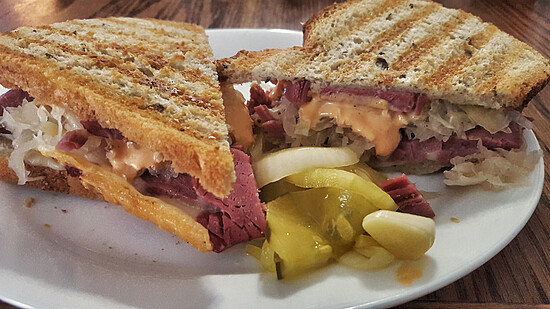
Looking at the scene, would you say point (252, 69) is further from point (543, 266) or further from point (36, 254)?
point (543, 266)

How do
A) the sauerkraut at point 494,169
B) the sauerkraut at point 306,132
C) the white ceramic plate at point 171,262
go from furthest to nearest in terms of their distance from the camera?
the sauerkraut at point 306,132
the sauerkraut at point 494,169
the white ceramic plate at point 171,262

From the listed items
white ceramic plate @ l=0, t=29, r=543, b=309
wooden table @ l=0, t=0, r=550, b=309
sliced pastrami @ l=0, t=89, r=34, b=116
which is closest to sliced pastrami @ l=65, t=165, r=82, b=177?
white ceramic plate @ l=0, t=29, r=543, b=309

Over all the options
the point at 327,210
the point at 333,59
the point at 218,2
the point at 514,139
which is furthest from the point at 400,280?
the point at 218,2

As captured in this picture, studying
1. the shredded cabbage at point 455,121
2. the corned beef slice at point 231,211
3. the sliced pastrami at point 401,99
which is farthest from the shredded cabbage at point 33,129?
the shredded cabbage at point 455,121

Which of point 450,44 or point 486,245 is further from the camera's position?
point 450,44

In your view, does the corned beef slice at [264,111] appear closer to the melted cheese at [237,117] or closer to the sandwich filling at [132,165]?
the melted cheese at [237,117]
